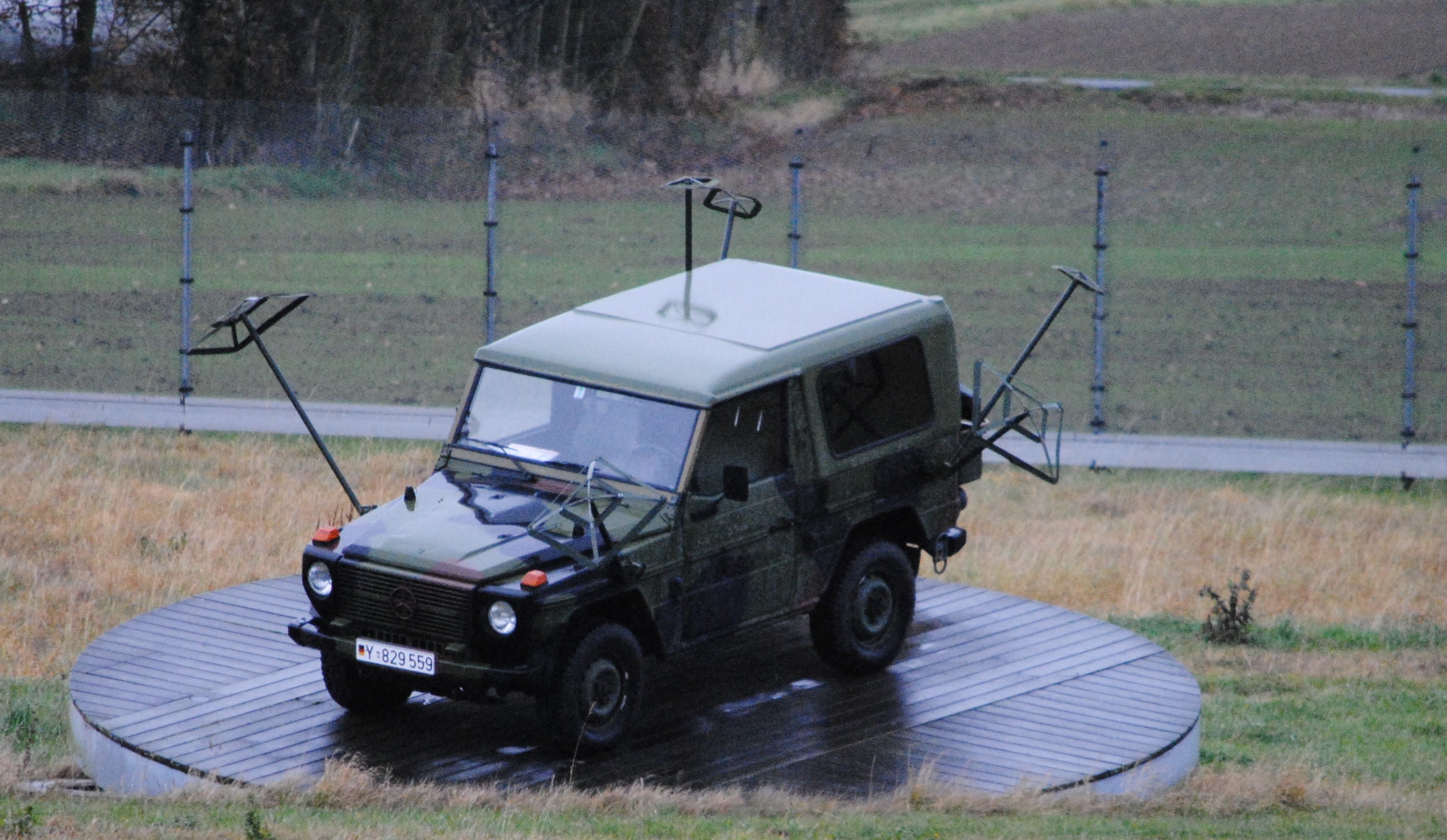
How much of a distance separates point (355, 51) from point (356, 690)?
24.0m

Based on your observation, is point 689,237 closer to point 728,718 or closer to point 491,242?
point 728,718

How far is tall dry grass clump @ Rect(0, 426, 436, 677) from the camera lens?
43.4 ft

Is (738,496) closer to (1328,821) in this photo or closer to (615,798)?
(615,798)

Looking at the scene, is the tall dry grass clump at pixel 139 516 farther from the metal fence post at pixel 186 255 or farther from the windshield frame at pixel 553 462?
the windshield frame at pixel 553 462

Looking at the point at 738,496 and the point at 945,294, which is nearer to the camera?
the point at 738,496

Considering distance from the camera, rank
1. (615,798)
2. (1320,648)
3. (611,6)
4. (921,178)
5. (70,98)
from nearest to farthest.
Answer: (615,798) < (1320,648) < (70,98) < (921,178) < (611,6)

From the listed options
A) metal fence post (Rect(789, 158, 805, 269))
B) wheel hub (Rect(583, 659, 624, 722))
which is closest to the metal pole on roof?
wheel hub (Rect(583, 659, 624, 722))

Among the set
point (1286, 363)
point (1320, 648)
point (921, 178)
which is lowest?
point (1320, 648)

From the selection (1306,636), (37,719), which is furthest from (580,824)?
(1306,636)

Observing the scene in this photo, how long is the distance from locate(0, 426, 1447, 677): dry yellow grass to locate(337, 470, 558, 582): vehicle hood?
396 centimetres

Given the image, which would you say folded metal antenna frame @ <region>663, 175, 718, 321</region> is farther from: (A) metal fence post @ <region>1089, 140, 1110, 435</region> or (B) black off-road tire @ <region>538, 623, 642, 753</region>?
(A) metal fence post @ <region>1089, 140, 1110, 435</region>

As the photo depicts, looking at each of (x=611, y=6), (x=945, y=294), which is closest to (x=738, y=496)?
(x=945, y=294)

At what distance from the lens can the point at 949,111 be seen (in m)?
39.9

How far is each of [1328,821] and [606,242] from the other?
785 inches
